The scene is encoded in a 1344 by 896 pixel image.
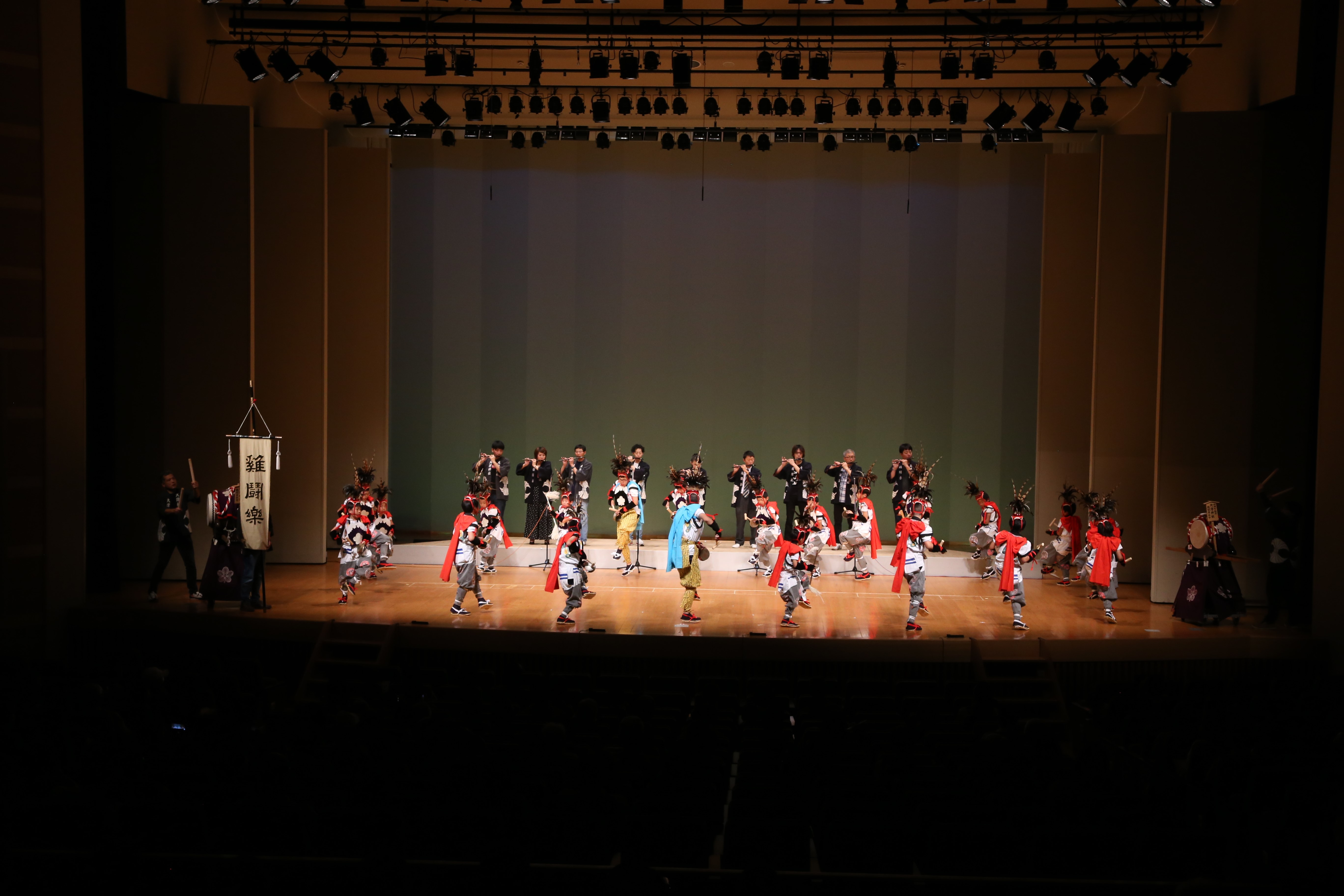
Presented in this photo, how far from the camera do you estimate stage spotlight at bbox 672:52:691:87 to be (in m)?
10.6

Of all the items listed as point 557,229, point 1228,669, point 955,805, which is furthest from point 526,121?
point 955,805

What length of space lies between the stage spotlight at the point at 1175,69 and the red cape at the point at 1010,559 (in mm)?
5131

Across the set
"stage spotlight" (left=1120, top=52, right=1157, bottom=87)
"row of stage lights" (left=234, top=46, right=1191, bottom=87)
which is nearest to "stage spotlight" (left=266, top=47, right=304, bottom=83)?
"row of stage lights" (left=234, top=46, right=1191, bottom=87)

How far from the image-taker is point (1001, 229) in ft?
51.5

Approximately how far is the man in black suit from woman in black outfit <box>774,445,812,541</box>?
364mm

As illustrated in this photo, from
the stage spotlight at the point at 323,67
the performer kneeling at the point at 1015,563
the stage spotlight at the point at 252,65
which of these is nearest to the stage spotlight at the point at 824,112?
the performer kneeling at the point at 1015,563

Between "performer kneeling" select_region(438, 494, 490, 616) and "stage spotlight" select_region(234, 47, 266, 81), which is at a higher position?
"stage spotlight" select_region(234, 47, 266, 81)

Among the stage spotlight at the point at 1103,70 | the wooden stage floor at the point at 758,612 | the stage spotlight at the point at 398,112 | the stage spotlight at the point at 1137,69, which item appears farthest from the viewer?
the stage spotlight at the point at 398,112

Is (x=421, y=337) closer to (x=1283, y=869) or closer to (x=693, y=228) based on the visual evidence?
(x=693, y=228)

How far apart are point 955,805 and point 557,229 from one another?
13.1 metres

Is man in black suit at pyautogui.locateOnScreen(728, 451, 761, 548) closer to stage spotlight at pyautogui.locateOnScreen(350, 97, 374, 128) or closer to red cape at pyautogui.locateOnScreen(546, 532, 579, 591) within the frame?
red cape at pyautogui.locateOnScreen(546, 532, 579, 591)

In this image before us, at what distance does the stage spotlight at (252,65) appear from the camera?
36.1 ft

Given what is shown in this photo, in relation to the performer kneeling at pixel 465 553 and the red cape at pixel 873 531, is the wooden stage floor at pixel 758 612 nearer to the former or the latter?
the performer kneeling at pixel 465 553

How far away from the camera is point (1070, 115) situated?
445 inches
